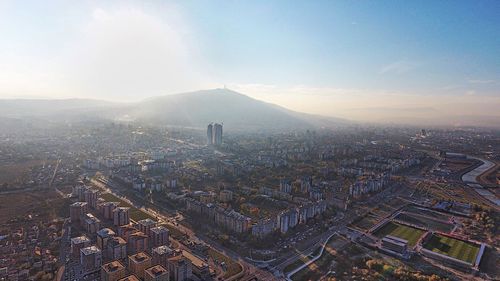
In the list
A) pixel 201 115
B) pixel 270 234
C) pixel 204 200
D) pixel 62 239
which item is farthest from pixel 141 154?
pixel 201 115

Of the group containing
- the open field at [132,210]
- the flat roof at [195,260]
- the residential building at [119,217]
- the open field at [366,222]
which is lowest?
the open field at [132,210]

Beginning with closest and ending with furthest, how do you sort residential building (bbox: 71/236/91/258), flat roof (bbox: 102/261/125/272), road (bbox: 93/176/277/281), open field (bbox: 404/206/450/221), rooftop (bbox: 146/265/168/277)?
rooftop (bbox: 146/265/168/277), flat roof (bbox: 102/261/125/272), road (bbox: 93/176/277/281), residential building (bbox: 71/236/91/258), open field (bbox: 404/206/450/221)

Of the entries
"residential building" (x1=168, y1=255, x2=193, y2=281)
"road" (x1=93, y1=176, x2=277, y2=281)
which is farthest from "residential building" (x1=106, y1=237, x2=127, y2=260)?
"road" (x1=93, y1=176, x2=277, y2=281)

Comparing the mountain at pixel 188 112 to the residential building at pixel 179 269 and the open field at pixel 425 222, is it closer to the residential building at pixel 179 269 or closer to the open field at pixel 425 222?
the open field at pixel 425 222

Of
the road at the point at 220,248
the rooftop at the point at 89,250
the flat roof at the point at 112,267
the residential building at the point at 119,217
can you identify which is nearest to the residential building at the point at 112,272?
the flat roof at the point at 112,267

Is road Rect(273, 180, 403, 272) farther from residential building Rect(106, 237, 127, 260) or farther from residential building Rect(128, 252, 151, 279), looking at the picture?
residential building Rect(106, 237, 127, 260)
